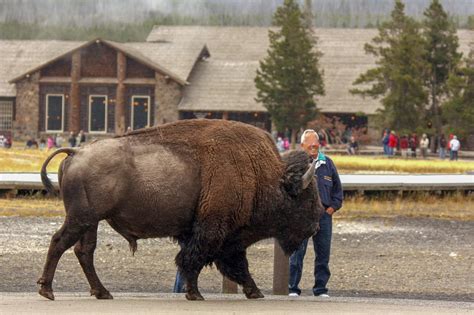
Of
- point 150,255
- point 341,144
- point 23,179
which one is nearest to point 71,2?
point 341,144

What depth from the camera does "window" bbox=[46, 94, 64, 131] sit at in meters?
83.2

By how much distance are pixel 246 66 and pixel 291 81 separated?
44.3ft

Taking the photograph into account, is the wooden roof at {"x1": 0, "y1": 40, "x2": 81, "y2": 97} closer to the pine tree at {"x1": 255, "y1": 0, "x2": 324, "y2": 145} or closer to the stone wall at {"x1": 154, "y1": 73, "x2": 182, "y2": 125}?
the stone wall at {"x1": 154, "y1": 73, "x2": 182, "y2": 125}

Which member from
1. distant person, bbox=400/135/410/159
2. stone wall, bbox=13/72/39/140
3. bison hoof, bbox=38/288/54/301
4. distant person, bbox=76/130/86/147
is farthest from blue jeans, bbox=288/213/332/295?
stone wall, bbox=13/72/39/140

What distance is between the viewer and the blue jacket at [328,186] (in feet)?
47.0

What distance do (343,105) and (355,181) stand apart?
159ft

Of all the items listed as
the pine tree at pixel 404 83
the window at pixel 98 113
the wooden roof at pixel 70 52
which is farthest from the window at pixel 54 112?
the pine tree at pixel 404 83

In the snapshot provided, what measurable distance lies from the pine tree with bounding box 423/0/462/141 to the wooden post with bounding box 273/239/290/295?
57.3 metres

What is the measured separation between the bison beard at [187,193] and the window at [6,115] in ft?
241

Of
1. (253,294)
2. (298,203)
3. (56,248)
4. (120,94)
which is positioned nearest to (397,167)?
(120,94)

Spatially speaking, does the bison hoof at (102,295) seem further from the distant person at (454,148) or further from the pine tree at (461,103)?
the pine tree at (461,103)

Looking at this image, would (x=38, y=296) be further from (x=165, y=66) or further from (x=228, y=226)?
(x=165, y=66)

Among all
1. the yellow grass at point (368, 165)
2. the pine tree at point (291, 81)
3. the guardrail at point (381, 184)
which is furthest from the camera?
the pine tree at point (291, 81)

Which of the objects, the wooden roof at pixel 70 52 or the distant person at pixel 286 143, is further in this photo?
the wooden roof at pixel 70 52
